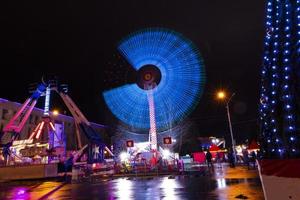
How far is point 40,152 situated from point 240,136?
4618cm

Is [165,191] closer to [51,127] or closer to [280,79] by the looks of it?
[280,79]

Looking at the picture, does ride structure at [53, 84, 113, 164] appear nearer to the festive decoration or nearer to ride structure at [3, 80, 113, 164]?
ride structure at [3, 80, 113, 164]

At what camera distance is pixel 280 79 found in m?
9.59

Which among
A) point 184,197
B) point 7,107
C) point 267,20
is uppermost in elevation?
point 7,107

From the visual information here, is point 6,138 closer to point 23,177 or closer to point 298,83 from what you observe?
point 23,177

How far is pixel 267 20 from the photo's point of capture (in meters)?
11.0

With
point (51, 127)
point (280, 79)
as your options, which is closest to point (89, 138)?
point (51, 127)

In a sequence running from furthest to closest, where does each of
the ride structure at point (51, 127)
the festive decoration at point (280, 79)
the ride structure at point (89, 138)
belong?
the ride structure at point (51, 127), the ride structure at point (89, 138), the festive decoration at point (280, 79)

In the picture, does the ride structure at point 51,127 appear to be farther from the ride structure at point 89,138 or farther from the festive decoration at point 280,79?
the festive decoration at point 280,79

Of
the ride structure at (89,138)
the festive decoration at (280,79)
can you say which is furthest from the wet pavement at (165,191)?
the ride structure at (89,138)

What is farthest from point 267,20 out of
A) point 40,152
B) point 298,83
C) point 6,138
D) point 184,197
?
point 6,138

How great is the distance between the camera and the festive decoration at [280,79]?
9.05m

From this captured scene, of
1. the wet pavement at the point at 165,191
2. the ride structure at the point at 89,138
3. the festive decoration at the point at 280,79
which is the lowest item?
the wet pavement at the point at 165,191

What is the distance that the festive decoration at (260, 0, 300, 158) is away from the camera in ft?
29.7
